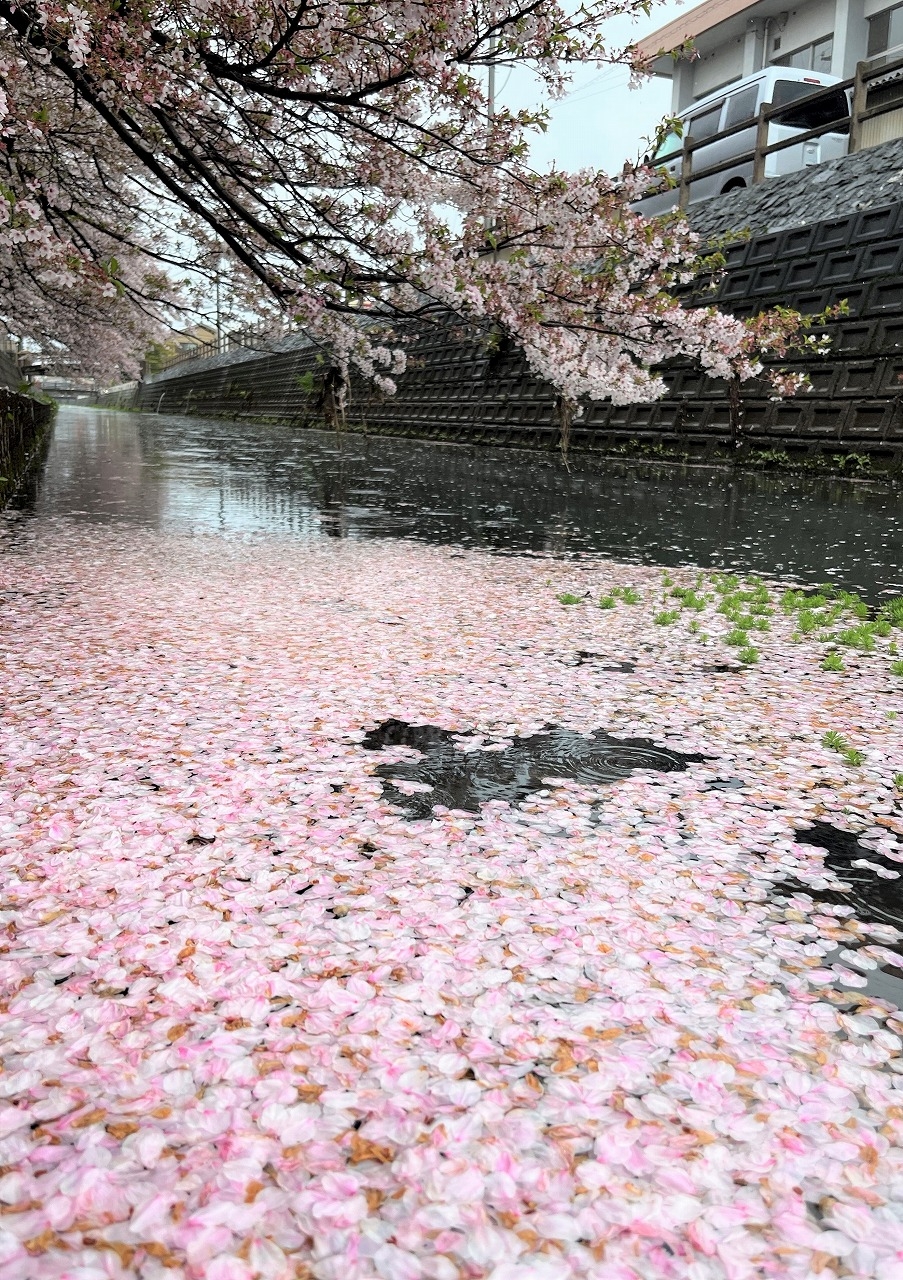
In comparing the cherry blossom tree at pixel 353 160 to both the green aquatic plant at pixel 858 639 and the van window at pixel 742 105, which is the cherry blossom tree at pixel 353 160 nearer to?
the green aquatic plant at pixel 858 639

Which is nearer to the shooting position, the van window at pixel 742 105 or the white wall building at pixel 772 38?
the van window at pixel 742 105

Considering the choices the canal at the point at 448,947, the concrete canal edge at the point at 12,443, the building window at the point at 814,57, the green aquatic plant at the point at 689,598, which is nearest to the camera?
the canal at the point at 448,947

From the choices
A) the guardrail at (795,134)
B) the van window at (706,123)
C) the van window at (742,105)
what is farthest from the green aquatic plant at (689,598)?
the van window at (706,123)

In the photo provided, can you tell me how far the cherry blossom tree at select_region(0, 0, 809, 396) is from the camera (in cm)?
566

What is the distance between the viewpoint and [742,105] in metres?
20.9

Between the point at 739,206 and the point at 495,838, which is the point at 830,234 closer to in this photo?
the point at 739,206

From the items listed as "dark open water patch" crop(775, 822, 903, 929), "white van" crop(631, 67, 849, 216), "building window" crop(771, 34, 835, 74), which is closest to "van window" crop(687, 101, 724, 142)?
"white van" crop(631, 67, 849, 216)

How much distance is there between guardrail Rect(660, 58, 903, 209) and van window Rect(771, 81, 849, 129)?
0.06m

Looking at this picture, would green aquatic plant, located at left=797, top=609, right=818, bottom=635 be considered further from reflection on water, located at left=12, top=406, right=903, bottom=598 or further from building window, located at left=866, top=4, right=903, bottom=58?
building window, located at left=866, top=4, right=903, bottom=58

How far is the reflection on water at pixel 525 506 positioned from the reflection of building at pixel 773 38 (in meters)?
12.8

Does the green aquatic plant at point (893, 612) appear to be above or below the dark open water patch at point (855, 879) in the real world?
above

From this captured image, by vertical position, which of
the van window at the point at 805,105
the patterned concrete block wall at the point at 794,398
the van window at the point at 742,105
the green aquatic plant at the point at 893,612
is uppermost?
the van window at the point at 742,105

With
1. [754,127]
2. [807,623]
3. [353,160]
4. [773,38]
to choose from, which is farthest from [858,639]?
[773,38]

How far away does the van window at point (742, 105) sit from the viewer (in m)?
20.4
